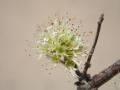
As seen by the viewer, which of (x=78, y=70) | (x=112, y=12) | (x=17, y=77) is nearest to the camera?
(x=78, y=70)

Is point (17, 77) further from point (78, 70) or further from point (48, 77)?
point (78, 70)

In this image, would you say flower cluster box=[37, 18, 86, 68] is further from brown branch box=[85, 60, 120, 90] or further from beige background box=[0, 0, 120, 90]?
beige background box=[0, 0, 120, 90]

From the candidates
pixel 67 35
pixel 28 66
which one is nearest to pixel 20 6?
pixel 28 66

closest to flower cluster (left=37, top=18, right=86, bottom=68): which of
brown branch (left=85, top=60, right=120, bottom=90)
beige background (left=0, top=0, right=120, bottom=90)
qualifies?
brown branch (left=85, top=60, right=120, bottom=90)

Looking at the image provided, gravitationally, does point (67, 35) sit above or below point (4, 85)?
above

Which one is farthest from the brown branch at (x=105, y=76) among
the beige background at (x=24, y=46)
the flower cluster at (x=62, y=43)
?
the beige background at (x=24, y=46)

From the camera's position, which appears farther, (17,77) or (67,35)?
(17,77)

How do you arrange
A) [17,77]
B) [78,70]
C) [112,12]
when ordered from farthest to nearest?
[112,12]
[17,77]
[78,70]

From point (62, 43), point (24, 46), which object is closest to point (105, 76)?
point (62, 43)

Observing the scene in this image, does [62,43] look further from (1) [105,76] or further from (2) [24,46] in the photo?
(2) [24,46]

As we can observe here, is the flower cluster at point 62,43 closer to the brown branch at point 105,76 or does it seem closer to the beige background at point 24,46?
the brown branch at point 105,76
